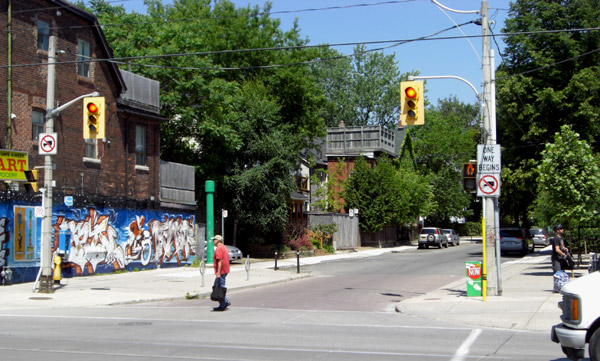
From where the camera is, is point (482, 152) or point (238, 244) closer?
point (482, 152)

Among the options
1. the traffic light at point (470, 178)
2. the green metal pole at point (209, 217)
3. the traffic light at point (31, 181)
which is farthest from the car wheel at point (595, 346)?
the green metal pole at point (209, 217)

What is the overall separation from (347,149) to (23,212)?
4192cm

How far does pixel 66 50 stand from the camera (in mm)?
24875

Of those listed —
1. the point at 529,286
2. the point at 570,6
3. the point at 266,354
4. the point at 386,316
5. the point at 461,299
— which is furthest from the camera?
the point at 570,6

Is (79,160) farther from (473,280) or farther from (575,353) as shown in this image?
(575,353)

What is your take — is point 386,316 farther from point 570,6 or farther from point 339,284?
point 570,6

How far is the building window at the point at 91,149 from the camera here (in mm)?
25808

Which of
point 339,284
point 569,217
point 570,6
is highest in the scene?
point 570,6

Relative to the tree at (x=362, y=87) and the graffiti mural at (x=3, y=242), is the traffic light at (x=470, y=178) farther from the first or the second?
the tree at (x=362, y=87)

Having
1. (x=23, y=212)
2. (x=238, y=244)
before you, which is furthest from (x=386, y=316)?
(x=238, y=244)

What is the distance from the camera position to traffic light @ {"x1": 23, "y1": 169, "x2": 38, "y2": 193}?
827 inches

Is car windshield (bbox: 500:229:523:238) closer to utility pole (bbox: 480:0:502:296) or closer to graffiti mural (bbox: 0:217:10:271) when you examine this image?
utility pole (bbox: 480:0:502:296)

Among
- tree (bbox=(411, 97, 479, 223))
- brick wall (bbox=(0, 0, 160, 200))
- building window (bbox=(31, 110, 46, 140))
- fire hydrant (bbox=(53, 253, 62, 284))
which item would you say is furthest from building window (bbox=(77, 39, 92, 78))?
tree (bbox=(411, 97, 479, 223))

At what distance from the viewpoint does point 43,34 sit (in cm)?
2402
